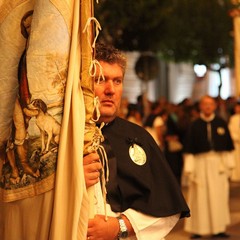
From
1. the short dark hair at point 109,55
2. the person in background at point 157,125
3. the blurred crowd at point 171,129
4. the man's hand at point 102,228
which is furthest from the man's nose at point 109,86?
the person in background at point 157,125

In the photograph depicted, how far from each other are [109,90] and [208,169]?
7773 millimetres

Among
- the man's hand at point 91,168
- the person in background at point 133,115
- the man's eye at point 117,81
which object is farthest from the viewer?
the person in background at point 133,115

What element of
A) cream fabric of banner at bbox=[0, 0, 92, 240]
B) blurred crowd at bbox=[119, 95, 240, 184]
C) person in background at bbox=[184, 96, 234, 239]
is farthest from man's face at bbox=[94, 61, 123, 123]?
blurred crowd at bbox=[119, 95, 240, 184]

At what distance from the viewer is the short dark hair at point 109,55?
12.4ft

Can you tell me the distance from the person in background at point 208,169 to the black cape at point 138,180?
7.05 metres

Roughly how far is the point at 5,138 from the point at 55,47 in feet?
1.61

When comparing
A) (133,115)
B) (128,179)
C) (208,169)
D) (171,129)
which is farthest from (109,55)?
(171,129)

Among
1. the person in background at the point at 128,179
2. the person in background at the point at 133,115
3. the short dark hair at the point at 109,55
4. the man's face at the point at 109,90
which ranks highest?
the person in background at the point at 133,115

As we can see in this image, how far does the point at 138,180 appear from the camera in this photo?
12.1 ft

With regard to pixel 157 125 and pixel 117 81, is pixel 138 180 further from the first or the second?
pixel 157 125

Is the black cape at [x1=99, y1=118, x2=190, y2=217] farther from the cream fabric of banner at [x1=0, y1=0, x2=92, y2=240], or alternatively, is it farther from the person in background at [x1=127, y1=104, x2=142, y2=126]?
the person in background at [x1=127, y1=104, x2=142, y2=126]

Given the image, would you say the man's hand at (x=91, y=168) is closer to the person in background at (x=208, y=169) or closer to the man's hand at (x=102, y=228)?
the man's hand at (x=102, y=228)

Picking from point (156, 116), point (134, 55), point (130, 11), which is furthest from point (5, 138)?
point (134, 55)

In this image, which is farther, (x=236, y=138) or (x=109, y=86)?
(x=236, y=138)
